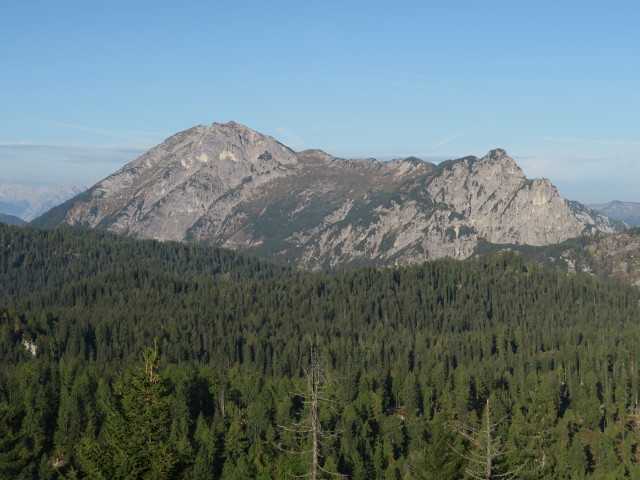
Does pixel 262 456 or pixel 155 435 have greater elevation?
pixel 155 435

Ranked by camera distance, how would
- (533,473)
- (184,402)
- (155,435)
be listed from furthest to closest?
(184,402) < (533,473) < (155,435)

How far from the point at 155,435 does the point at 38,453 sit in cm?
9414

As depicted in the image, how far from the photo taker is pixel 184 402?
155500 millimetres

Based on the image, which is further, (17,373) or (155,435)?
(17,373)

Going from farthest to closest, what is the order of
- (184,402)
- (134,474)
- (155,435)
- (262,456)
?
(184,402) → (262,456) → (155,435) → (134,474)

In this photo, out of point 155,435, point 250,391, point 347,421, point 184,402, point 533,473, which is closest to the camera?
point 155,435

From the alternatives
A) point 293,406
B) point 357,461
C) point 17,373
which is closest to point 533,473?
point 357,461

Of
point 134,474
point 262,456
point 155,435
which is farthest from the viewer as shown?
point 262,456

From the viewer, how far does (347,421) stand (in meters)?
145

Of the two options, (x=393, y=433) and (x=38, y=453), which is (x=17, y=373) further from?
(x=393, y=433)

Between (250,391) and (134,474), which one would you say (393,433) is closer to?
(250,391)

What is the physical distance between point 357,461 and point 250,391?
4492cm

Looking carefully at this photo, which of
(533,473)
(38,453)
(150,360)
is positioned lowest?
(38,453)

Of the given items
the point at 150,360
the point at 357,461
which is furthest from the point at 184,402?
the point at 150,360
